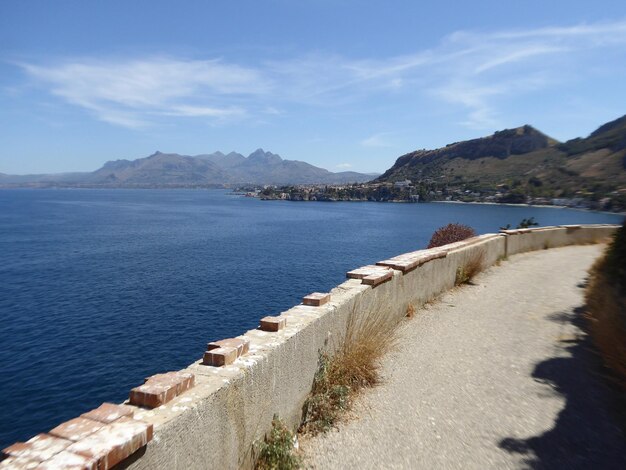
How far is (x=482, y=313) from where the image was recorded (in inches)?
313

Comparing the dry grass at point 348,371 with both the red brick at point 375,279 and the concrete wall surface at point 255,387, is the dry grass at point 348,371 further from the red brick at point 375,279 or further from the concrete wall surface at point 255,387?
the red brick at point 375,279

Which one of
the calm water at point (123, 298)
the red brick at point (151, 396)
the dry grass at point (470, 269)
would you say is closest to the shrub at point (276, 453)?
the red brick at point (151, 396)

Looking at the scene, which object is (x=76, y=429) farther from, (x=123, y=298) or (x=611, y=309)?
(x=123, y=298)

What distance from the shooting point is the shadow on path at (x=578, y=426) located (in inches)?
150

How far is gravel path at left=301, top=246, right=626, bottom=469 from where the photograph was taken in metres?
3.88

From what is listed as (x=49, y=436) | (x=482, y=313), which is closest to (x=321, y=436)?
(x=49, y=436)

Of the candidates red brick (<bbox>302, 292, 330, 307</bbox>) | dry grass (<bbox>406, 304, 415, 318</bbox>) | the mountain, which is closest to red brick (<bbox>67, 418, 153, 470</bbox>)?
red brick (<bbox>302, 292, 330, 307</bbox>)

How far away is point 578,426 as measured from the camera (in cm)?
434

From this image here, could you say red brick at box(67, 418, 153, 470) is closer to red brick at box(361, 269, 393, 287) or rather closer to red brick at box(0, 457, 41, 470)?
red brick at box(0, 457, 41, 470)

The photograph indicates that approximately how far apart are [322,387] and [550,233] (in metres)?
14.5

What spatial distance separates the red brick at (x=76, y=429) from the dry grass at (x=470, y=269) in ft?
27.8

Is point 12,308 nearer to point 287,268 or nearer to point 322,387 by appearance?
point 287,268

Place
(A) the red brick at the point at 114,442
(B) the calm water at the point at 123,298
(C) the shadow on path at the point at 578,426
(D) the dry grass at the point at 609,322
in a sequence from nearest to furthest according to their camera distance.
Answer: (A) the red brick at the point at 114,442, (C) the shadow on path at the point at 578,426, (D) the dry grass at the point at 609,322, (B) the calm water at the point at 123,298

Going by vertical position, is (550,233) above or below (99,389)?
above
